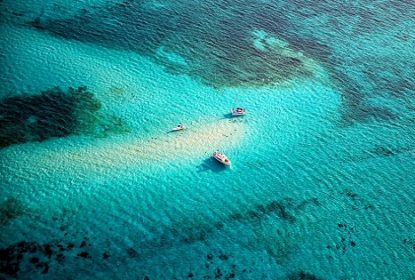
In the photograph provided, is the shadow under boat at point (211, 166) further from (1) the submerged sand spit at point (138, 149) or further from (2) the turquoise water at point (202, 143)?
(1) the submerged sand spit at point (138, 149)

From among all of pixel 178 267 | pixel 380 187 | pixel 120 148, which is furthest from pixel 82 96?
pixel 380 187

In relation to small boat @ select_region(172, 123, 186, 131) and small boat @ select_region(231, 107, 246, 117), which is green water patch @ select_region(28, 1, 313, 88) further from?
small boat @ select_region(172, 123, 186, 131)

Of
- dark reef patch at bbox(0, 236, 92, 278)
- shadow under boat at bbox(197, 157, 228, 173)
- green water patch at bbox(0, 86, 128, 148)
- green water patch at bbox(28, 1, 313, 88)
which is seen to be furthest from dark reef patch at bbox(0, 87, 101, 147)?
shadow under boat at bbox(197, 157, 228, 173)

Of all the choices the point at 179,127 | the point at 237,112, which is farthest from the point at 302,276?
the point at 237,112

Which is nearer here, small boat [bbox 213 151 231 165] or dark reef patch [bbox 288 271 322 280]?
dark reef patch [bbox 288 271 322 280]

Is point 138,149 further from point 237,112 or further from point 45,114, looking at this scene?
point 237,112

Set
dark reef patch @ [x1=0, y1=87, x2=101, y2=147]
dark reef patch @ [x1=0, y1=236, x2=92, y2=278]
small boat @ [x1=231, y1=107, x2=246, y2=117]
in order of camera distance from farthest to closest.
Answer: small boat @ [x1=231, y1=107, x2=246, y2=117] → dark reef patch @ [x1=0, y1=87, x2=101, y2=147] → dark reef patch @ [x1=0, y1=236, x2=92, y2=278]
